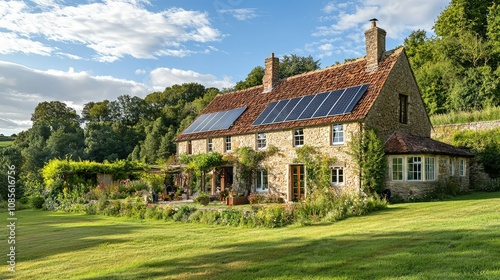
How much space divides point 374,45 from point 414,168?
755 centimetres

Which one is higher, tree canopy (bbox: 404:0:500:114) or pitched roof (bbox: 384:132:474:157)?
tree canopy (bbox: 404:0:500:114)

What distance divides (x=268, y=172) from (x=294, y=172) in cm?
183

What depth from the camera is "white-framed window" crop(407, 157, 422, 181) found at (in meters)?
20.0

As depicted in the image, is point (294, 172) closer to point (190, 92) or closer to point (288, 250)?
point (288, 250)

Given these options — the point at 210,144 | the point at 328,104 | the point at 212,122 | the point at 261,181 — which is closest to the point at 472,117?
the point at 328,104

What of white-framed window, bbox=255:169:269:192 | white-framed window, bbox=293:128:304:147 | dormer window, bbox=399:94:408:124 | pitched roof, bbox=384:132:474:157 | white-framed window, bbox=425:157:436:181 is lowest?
white-framed window, bbox=255:169:269:192

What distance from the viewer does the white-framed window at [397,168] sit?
66.4ft

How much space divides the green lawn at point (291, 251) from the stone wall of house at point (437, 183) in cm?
522

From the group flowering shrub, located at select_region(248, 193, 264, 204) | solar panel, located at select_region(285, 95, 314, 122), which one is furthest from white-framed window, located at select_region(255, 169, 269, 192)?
solar panel, located at select_region(285, 95, 314, 122)

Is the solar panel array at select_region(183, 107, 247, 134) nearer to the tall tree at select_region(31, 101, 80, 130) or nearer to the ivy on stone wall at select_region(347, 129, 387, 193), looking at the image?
the ivy on stone wall at select_region(347, 129, 387, 193)

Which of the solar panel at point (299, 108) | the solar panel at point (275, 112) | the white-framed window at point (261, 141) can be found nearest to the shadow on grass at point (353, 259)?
the solar panel at point (299, 108)

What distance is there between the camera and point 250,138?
25766 mm

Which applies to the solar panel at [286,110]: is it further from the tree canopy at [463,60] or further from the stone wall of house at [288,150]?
the tree canopy at [463,60]

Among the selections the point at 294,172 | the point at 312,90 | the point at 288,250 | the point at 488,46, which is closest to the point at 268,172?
the point at 294,172
